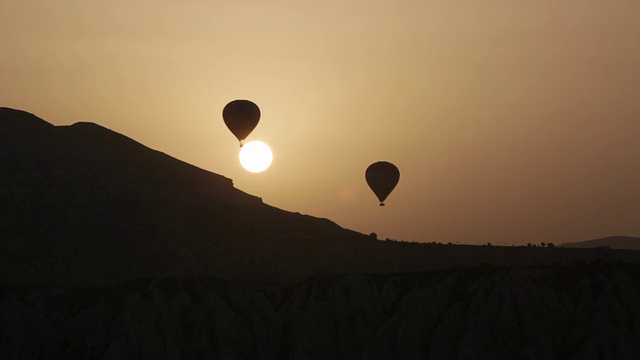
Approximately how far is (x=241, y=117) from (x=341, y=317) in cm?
2152

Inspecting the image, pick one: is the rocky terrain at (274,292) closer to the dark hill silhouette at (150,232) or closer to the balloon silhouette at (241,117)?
the dark hill silhouette at (150,232)

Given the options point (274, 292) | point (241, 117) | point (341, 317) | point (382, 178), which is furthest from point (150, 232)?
point (382, 178)

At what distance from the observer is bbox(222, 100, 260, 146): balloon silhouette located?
358 ft

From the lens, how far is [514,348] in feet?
299

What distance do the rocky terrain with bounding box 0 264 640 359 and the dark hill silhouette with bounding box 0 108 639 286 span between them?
209 centimetres

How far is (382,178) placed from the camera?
380ft

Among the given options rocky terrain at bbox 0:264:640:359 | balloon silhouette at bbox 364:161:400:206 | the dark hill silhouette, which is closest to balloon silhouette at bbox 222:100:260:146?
the dark hill silhouette

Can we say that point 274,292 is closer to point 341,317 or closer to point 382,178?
point 341,317

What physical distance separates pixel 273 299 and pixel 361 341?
802 cm

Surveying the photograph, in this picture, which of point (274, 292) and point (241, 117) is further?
point (241, 117)

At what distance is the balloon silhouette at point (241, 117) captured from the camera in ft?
358

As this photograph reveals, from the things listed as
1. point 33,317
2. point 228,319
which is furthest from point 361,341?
point 33,317

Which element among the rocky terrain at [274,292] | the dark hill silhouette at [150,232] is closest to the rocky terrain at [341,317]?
the rocky terrain at [274,292]

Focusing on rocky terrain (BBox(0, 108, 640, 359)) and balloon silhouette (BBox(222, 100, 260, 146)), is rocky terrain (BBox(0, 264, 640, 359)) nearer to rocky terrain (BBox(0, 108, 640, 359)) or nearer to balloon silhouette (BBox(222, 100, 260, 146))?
rocky terrain (BBox(0, 108, 640, 359))
